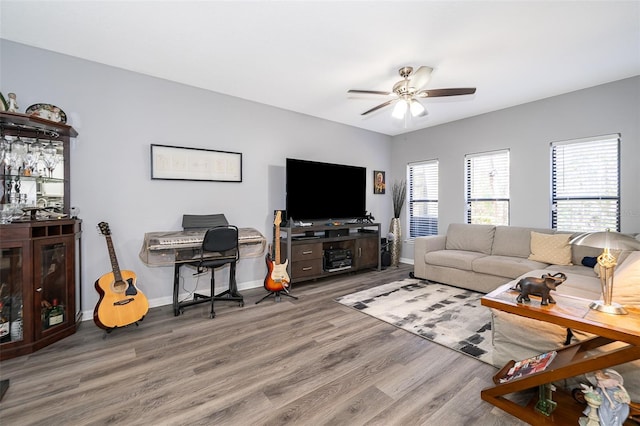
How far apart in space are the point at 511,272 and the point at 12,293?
16.3 feet

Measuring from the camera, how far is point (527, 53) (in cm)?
267

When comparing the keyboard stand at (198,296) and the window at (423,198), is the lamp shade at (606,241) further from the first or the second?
the window at (423,198)

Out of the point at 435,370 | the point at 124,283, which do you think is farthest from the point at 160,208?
the point at 435,370

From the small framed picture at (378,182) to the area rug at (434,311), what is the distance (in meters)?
2.10

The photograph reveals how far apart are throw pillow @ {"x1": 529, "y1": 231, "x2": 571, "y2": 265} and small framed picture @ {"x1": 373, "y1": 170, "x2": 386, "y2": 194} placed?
2687 millimetres

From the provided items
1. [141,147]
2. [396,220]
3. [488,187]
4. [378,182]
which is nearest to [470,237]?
[488,187]

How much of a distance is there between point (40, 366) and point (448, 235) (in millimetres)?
5013

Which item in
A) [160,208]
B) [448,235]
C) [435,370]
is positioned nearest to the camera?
[435,370]

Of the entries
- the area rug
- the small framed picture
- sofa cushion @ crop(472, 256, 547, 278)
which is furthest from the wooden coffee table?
the small framed picture

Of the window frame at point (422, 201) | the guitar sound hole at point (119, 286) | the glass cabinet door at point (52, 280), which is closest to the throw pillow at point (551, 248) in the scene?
Result: the window frame at point (422, 201)

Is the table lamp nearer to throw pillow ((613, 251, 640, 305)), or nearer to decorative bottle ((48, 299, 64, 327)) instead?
throw pillow ((613, 251, 640, 305))

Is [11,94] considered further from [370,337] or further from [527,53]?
[527,53]

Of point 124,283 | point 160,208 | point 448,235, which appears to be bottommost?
point 124,283

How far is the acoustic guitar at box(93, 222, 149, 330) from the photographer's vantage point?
96.3 inches
